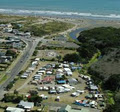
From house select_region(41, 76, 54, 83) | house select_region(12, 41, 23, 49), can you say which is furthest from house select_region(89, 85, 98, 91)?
house select_region(12, 41, 23, 49)

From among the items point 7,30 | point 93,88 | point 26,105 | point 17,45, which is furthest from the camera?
point 7,30

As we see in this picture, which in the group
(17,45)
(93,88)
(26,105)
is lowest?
(26,105)

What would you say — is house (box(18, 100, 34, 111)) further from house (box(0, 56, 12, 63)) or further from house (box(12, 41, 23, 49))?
house (box(12, 41, 23, 49))

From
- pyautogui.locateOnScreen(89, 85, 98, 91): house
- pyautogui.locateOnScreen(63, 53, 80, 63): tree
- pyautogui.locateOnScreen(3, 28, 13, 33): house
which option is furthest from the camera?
pyautogui.locateOnScreen(3, 28, 13, 33): house

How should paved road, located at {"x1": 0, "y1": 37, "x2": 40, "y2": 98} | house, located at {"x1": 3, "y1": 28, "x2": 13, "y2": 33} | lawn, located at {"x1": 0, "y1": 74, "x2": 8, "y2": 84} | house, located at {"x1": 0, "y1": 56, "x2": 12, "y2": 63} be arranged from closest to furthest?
paved road, located at {"x1": 0, "y1": 37, "x2": 40, "y2": 98} < lawn, located at {"x1": 0, "y1": 74, "x2": 8, "y2": 84} < house, located at {"x1": 0, "y1": 56, "x2": 12, "y2": 63} < house, located at {"x1": 3, "y1": 28, "x2": 13, "y2": 33}

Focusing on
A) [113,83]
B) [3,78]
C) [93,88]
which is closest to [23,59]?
[3,78]

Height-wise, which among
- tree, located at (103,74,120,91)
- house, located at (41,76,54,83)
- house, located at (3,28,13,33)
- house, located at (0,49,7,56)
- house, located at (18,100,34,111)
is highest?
house, located at (3,28,13,33)

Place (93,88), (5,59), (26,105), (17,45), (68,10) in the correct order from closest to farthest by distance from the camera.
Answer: (26,105) → (93,88) → (5,59) → (17,45) → (68,10)

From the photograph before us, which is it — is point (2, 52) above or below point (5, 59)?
above

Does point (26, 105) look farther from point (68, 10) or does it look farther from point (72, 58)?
point (68, 10)

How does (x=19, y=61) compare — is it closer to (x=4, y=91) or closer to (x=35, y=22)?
(x=4, y=91)

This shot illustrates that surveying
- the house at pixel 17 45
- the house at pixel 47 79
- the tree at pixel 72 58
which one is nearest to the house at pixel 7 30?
the house at pixel 17 45
